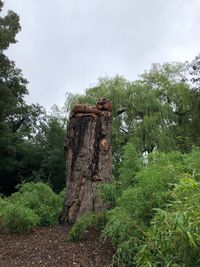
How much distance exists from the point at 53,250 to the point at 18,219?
3.06 ft

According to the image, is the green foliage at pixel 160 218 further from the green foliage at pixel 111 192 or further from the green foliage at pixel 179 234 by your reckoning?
the green foliage at pixel 111 192

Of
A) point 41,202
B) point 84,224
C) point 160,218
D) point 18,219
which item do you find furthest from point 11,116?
point 160,218

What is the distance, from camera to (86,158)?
596 centimetres

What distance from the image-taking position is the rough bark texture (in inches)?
228

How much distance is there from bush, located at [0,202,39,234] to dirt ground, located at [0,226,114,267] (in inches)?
4.4

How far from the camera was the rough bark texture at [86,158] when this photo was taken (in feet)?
19.0

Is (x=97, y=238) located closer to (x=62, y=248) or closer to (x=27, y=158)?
(x=62, y=248)

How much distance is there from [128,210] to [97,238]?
3.92 feet

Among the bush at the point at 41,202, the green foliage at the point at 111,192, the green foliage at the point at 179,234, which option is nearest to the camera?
the green foliage at the point at 179,234

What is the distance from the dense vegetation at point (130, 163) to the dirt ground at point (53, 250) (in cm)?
16

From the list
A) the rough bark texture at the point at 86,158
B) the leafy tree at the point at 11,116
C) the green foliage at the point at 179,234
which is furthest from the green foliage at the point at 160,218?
the leafy tree at the point at 11,116

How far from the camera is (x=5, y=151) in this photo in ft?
60.5

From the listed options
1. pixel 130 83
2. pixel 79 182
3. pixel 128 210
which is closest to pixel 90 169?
pixel 79 182

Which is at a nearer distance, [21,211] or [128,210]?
[128,210]
